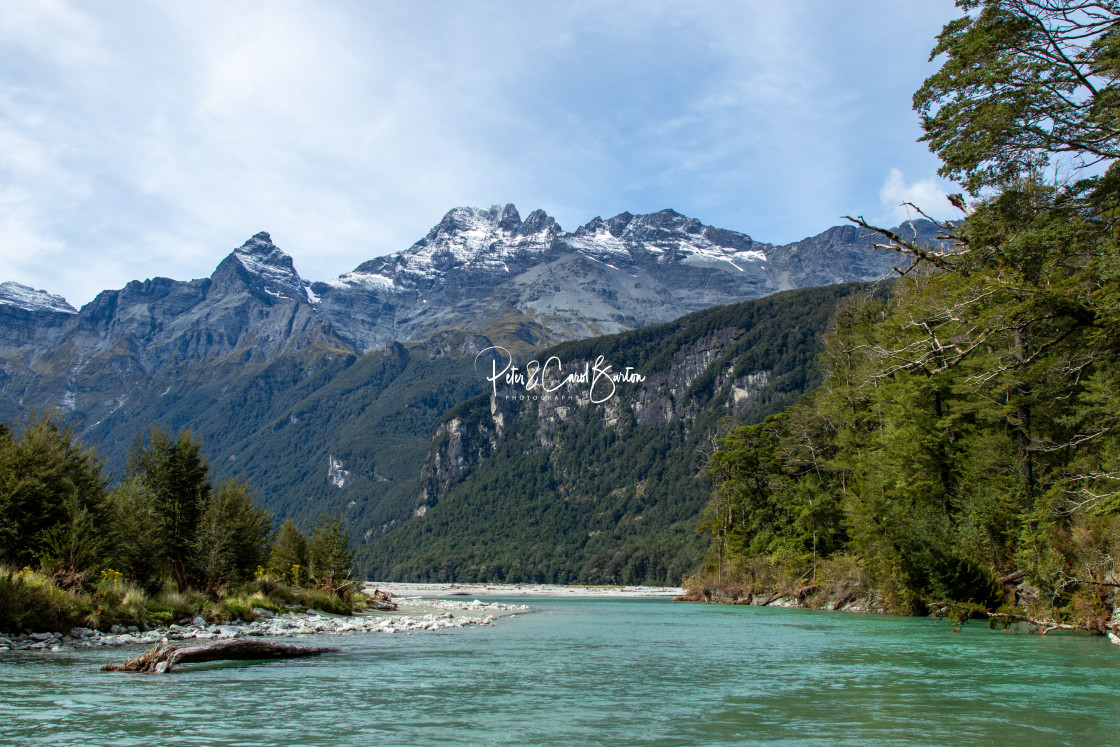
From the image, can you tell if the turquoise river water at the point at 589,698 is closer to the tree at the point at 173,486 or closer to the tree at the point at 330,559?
the tree at the point at 173,486

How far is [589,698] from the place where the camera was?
51.4 ft

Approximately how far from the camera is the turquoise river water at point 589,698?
38.5 feet

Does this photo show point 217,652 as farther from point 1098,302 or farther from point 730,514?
point 730,514

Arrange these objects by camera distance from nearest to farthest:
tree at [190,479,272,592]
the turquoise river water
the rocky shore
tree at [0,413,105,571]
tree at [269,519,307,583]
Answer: the turquoise river water, the rocky shore, tree at [0,413,105,571], tree at [190,479,272,592], tree at [269,519,307,583]

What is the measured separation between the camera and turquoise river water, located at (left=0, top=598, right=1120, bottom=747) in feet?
38.5

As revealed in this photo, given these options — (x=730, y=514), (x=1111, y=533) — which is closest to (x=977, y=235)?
(x=1111, y=533)

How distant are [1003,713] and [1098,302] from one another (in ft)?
31.7

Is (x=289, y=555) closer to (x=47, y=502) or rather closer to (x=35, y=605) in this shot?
(x=47, y=502)

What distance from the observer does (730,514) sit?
7719 centimetres

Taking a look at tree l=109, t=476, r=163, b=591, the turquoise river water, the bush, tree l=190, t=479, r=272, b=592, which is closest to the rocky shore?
the bush

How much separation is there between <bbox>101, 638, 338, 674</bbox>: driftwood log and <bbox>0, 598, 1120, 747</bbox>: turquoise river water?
51 cm

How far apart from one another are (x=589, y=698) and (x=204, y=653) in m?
11.5

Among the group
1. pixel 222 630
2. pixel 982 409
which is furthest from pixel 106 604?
pixel 982 409

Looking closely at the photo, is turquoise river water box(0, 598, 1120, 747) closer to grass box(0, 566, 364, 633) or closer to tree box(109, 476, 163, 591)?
grass box(0, 566, 364, 633)
